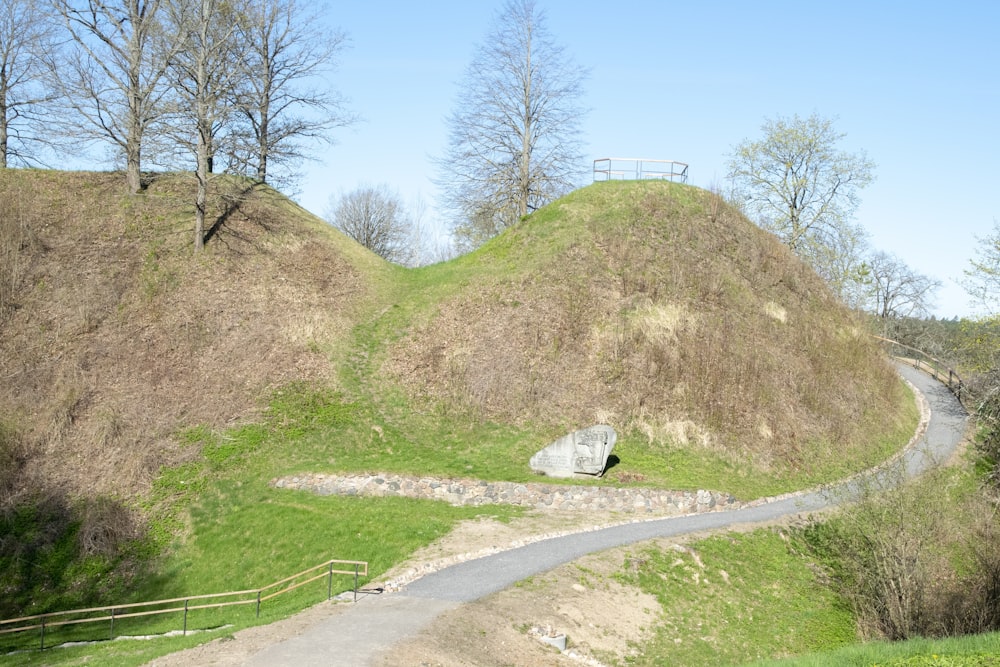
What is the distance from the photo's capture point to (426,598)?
17188 mm

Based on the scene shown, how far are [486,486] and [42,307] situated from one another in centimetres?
2077

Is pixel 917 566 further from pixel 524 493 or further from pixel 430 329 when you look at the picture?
pixel 430 329

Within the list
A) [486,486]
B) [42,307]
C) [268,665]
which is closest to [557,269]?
[486,486]

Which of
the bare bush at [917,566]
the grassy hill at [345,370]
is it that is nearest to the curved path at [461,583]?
the bare bush at [917,566]

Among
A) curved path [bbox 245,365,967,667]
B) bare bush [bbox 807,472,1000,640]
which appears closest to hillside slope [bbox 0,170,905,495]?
curved path [bbox 245,365,967,667]

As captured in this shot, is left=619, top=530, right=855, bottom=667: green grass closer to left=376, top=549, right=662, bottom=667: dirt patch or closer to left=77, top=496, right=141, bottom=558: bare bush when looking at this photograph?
left=376, top=549, right=662, bottom=667: dirt patch

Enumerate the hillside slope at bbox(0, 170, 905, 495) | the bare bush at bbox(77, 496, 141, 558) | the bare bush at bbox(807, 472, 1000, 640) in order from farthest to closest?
the hillside slope at bbox(0, 170, 905, 495) < the bare bush at bbox(77, 496, 141, 558) < the bare bush at bbox(807, 472, 1000, 640)

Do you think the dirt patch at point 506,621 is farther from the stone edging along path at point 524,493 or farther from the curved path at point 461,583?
the stone edging along path at point 524,493

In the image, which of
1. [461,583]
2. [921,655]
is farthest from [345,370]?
[921,655]

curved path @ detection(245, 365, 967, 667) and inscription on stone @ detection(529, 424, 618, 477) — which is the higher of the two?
inscription on stone @ detection(529, 424, 618, 477)

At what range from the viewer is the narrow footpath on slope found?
14055 mm

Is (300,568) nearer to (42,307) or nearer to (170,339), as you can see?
(170,339)

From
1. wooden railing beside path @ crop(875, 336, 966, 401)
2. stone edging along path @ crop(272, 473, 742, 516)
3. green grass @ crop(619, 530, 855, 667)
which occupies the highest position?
wooden railing beside path @ crop(875, 336, 966, 401)

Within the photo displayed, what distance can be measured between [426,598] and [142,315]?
72.1 ft
